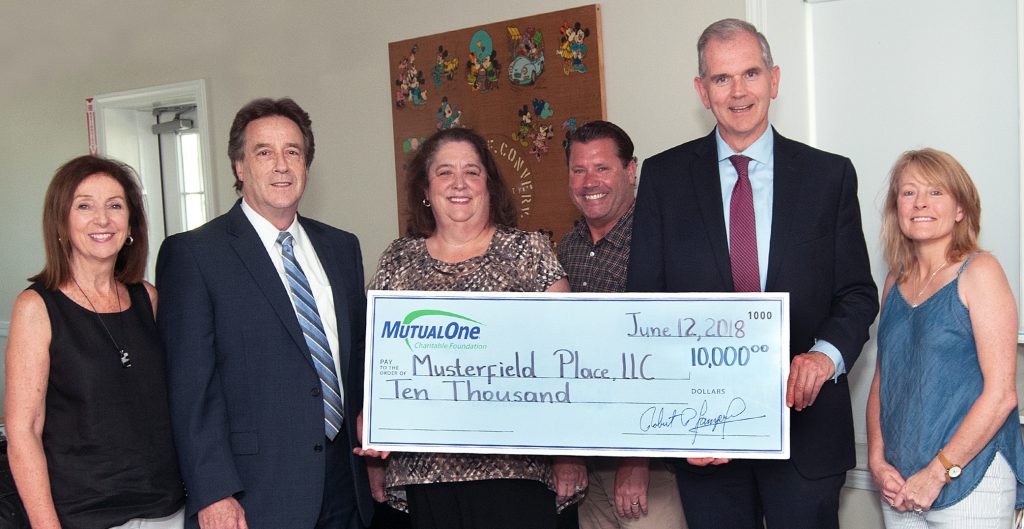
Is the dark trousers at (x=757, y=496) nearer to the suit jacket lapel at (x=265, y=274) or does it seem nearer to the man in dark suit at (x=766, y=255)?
the man in dark suit at (x=766, y=255)

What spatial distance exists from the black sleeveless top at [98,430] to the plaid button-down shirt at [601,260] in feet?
3.92

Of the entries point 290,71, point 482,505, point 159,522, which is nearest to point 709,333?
point 482,505

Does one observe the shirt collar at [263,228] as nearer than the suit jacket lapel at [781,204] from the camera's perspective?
No

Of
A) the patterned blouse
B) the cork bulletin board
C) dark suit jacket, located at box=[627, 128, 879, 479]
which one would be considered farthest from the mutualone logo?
the cork bulletin board

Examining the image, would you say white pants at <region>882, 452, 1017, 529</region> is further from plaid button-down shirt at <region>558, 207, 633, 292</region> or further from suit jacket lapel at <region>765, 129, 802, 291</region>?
plaid button-down shirt at <region>558, 207, 633, 292</region>

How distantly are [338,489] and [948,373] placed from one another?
1.44m

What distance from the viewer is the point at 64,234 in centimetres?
203

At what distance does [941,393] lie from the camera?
2.00 metres

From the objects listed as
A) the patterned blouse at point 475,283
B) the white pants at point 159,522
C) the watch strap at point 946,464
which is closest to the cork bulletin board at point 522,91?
the patterned blouse at point 475,283

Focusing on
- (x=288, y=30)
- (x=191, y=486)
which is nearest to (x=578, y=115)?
(x=288, y=30)

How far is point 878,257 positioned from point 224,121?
3.32 m

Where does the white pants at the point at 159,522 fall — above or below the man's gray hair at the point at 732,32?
below

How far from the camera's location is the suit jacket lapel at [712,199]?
2.07 metres

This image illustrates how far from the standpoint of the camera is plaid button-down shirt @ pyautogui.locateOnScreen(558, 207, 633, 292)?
2.55 meters
